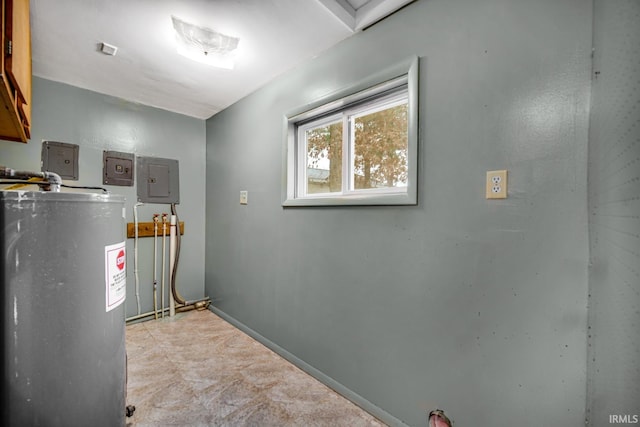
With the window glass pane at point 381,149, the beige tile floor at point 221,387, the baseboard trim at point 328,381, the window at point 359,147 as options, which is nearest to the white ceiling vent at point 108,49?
the window at point 359,147

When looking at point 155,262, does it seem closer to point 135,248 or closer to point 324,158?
point 135,248

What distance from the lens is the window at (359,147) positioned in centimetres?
154

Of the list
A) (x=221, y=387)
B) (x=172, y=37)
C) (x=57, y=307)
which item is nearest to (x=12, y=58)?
(x=172, y=37)

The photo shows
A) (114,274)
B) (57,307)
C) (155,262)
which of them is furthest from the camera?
(155,262)

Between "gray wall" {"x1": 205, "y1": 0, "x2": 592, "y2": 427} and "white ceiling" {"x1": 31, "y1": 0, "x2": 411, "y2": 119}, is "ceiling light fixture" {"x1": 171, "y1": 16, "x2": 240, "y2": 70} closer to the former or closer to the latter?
"white ceiling" {"x1": 31, "y1": 0, "x2": 411, "y2": 119}

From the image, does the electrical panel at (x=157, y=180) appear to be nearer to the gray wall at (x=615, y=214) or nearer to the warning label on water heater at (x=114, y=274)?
the warning label on water heater at (x=114, y=274)

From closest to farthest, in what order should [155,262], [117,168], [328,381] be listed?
1. [328,381]
2. [117,168]
3. [155,262]

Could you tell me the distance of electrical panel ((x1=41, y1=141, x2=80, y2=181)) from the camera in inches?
96.3

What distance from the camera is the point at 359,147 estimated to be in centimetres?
193

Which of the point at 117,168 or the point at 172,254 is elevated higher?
the point at 117,168

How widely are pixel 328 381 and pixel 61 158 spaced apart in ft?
9.73

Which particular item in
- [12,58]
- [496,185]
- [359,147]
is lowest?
[496,185]

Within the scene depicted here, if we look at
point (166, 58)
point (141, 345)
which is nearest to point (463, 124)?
point (166, 58)

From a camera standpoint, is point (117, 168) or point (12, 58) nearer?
point (12, 58)
